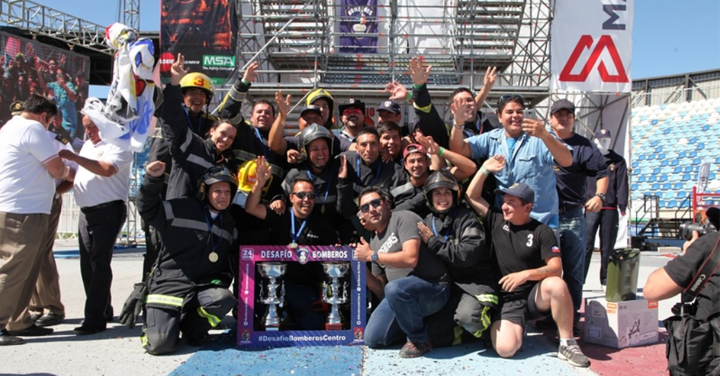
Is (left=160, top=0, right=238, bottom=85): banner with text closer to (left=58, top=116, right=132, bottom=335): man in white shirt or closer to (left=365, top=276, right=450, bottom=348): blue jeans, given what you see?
(left=58, top=116, right=132, bottom=335): man in white shirt

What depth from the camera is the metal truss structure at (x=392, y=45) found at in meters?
11.7

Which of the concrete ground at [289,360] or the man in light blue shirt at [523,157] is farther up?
the man in light blue shirt at [523,157]

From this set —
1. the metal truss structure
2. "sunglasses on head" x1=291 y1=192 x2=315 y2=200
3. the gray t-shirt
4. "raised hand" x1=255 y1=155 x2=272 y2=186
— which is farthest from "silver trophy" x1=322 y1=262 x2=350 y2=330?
the metal truss structure

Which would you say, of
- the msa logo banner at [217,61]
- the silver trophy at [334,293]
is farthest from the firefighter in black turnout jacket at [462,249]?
the msa logo banner at [217,61]

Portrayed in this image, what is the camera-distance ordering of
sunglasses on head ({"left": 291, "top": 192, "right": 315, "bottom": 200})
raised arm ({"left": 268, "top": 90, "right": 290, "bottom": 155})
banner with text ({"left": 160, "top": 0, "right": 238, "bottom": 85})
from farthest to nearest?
banner with text ({"left": 160, "top": 0, "right": 238, "bottom": 85}) → raised arm ({"left": 268, "top": 90, "right": 290, "bottom": 155}) → sunglasses on head ({"left": 291, "top": 192, "right": 315, "bottom": 200})

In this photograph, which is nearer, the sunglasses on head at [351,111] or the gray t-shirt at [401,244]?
the gray t-shirt at [401,244]

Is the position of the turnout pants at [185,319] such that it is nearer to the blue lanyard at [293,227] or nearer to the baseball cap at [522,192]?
the blue lanyard at [293,227]

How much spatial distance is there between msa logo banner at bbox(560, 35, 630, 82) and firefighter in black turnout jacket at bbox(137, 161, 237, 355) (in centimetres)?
936

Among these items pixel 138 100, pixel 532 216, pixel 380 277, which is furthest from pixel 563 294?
pixel 138 100

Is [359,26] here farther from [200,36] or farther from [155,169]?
[155,169]

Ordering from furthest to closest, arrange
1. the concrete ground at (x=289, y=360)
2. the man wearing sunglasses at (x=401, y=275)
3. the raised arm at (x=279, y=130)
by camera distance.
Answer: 1. the raised arm at (x=279, y=130)
2. the man wearing sunglasses at (x=401, y=275)
3. the concrete ground at (x=289, y=360)

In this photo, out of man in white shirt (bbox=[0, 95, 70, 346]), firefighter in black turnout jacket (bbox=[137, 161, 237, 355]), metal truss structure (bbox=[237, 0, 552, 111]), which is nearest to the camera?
firefighter in black turnout jacket (bbox=[137, 161, 237, 355])

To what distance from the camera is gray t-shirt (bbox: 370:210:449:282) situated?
3.92 m

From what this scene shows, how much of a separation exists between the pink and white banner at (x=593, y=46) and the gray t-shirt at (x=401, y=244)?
340 inches
